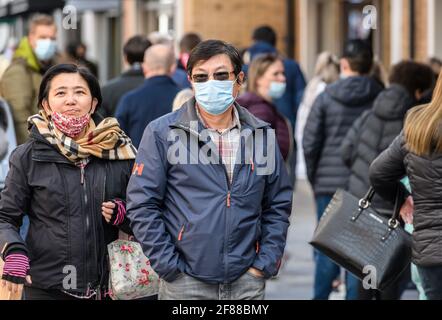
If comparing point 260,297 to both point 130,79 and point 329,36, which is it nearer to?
point 130,79

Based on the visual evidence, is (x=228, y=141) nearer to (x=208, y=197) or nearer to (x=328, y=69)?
(x=208, y=197)

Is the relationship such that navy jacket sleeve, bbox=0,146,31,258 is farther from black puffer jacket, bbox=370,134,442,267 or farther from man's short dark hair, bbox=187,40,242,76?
black puffer jacket, bbox=370,134,442,267

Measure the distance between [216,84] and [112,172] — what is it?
650 millimetres

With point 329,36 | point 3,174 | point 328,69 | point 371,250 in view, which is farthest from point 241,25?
point 371,250

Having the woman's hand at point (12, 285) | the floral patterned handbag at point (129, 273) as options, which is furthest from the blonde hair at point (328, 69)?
the woman's hand at point (12, 285)

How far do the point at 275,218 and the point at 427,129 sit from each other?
100 cm

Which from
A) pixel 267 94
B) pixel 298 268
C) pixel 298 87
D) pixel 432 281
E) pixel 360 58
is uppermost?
pixel 360 58

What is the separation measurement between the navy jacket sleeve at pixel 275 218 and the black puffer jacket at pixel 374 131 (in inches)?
117

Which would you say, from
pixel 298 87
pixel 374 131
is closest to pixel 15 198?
pixel 374 131

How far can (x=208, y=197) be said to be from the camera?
5770mm

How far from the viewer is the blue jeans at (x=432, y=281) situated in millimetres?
6656

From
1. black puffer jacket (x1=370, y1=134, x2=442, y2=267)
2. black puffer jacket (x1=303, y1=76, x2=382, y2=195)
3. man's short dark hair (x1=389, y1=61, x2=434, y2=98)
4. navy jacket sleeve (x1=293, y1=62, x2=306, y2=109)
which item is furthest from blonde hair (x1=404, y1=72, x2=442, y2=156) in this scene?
navy jacket sleeve (x1=293, y1=62, x2=306, y2=109)
